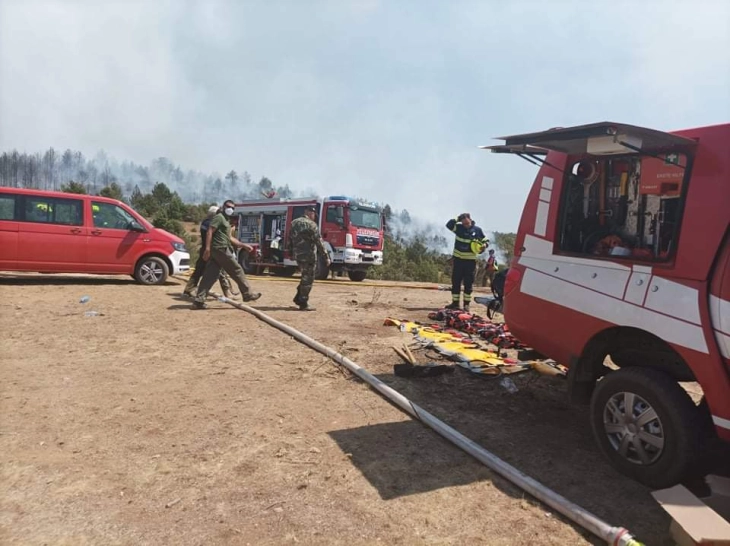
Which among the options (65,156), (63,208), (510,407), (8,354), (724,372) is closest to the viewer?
(724,372)

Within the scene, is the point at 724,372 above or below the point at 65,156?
below

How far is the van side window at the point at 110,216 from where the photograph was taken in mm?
10469

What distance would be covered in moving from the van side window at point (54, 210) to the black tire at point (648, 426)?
10236 millimetres

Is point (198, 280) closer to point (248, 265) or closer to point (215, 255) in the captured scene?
point (215, 255)

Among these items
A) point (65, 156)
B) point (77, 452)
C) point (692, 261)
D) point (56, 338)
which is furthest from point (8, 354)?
point (65, 156)

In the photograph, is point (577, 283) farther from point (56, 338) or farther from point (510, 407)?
point (56, 338)

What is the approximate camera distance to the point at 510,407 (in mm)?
4309

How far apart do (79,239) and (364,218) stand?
9160mm

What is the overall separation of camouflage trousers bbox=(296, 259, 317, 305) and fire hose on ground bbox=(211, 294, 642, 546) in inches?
140

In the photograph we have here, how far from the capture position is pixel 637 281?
3154 mm

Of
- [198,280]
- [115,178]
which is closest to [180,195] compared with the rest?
[115,178]

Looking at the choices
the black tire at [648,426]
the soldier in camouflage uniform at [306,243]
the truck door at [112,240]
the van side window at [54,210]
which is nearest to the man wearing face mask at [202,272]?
the soldier in camouflage uniform at [306,243]

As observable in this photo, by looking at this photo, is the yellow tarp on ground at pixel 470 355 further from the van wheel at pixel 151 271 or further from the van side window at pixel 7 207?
the van side window at pixel 7 207

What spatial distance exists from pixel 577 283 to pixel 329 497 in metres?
2.16
